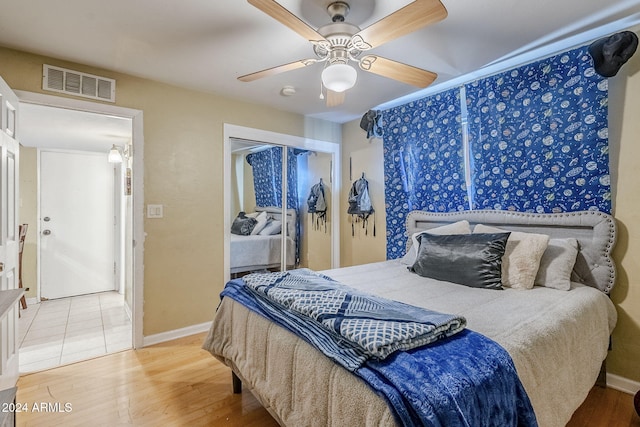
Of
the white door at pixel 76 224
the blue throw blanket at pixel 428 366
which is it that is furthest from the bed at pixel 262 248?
the white door at pixel 76 224

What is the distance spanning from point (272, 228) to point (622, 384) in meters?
3.20

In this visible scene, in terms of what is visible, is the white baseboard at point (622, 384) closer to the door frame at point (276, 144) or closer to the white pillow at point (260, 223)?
the door frame at point (276, 144)

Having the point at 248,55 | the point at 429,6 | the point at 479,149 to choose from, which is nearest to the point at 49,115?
the point at 248,55

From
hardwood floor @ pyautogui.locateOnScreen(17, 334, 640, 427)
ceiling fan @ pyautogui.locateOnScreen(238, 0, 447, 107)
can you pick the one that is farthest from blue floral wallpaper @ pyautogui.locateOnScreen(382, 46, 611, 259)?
hardwood floor @ pyautogui.locateOnScreen(17, 334, 640, 427)

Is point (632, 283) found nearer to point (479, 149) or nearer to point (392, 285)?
point (479, 149)

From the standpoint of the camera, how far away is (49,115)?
122 inches

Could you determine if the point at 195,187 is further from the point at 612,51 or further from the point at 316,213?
the point at 612,51

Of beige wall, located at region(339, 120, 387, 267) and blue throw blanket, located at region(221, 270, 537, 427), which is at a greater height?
beige wall, located at region(339, 120, 387, 267)

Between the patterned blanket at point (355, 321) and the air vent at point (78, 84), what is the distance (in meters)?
2.22

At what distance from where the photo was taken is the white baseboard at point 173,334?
2.85 metres

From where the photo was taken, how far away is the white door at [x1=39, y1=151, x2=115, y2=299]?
4.40m

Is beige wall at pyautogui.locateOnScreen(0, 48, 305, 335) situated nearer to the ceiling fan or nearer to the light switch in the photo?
the light switch

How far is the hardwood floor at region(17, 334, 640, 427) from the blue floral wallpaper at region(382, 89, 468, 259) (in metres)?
1.69

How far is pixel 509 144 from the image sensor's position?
2598 mm
